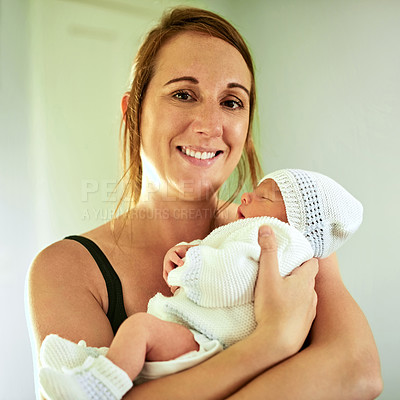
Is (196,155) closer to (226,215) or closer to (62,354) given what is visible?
(226,215)

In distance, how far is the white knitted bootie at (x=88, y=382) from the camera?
34.5 inches

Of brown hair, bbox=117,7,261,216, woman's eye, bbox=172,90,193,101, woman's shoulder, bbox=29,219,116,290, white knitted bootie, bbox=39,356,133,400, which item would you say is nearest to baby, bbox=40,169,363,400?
white knitted bootie, bbox=39,356,133,400

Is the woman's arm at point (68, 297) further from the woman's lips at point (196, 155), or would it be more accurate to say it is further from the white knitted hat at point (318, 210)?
the white knitted hat at point (318, 210)

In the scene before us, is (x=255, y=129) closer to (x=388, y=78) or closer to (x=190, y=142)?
(x=388, y=78)

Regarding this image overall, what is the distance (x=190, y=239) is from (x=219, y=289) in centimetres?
57

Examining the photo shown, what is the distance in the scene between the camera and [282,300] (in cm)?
103

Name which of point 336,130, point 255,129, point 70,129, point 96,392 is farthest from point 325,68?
point 96,392

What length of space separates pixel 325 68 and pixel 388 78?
31cm

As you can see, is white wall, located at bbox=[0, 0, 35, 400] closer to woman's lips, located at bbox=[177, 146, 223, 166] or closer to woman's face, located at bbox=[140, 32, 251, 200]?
woman's face, located at bbox=[140, 32, 251, 200]

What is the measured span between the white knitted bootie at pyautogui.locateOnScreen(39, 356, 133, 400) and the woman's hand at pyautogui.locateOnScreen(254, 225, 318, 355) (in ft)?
0.98

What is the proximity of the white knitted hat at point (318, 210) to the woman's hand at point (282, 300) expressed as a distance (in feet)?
0.52

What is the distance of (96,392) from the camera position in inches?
34.8

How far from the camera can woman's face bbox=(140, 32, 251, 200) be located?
1418mm

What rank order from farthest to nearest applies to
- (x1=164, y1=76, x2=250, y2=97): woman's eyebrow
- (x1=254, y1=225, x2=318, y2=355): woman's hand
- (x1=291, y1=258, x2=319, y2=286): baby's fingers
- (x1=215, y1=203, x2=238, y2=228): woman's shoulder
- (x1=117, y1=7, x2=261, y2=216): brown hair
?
1. (x1=215, y1=203, x2=238, y2=228): woman's shoulder
2. (x1=117, y1=7, x2=261, y2=216): brown hair
3. (x1=164, y1=76, x2=250, y2=97): woman's eyebrow
4. (x1=291, y1=258, x2=319, y2=286): baby's fingers
5. (x1=254, y1=225, x2=318, y2=355): woman's hand
